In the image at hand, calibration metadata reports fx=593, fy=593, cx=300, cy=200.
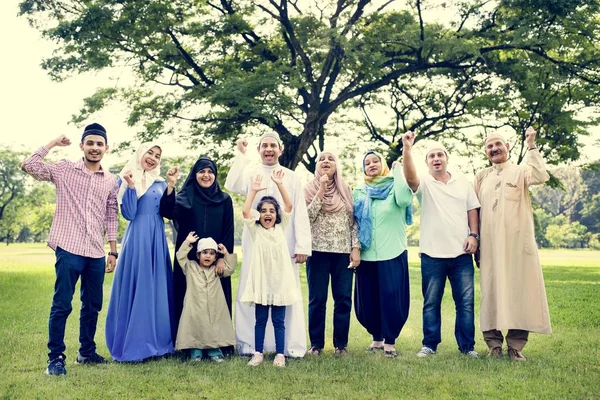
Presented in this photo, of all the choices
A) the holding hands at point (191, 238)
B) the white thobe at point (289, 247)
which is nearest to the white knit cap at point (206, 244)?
the holding hands at point (191, 238)

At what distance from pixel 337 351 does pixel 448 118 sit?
14.8 m

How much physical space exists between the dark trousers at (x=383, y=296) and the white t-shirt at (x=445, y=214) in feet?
1.25

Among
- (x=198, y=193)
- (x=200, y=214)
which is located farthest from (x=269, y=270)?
(x=198, y=193)

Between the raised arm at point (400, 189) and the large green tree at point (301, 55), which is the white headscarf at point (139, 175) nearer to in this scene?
the raised arm at point (400, 189)

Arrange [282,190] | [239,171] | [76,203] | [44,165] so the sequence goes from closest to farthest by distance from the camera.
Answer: [44,165] → [76,203] → [282,190] → [239,171]

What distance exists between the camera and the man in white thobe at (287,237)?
5.89 meters

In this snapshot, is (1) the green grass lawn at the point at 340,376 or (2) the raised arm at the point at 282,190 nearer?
(1) the green grass lawn at the point at 340,376

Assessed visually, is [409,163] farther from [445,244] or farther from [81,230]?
[81,230]

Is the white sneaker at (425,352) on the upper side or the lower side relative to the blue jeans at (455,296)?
lower

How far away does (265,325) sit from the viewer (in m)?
5.64

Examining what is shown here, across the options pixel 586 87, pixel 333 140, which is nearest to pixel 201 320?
pixel 586 87

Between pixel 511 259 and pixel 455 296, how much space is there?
66cm

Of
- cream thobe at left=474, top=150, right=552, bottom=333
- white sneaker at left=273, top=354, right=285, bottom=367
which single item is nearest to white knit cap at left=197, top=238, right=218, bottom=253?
white sneaker at left=273, top=354, right=285, bottom=367

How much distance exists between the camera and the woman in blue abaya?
5.61 m
